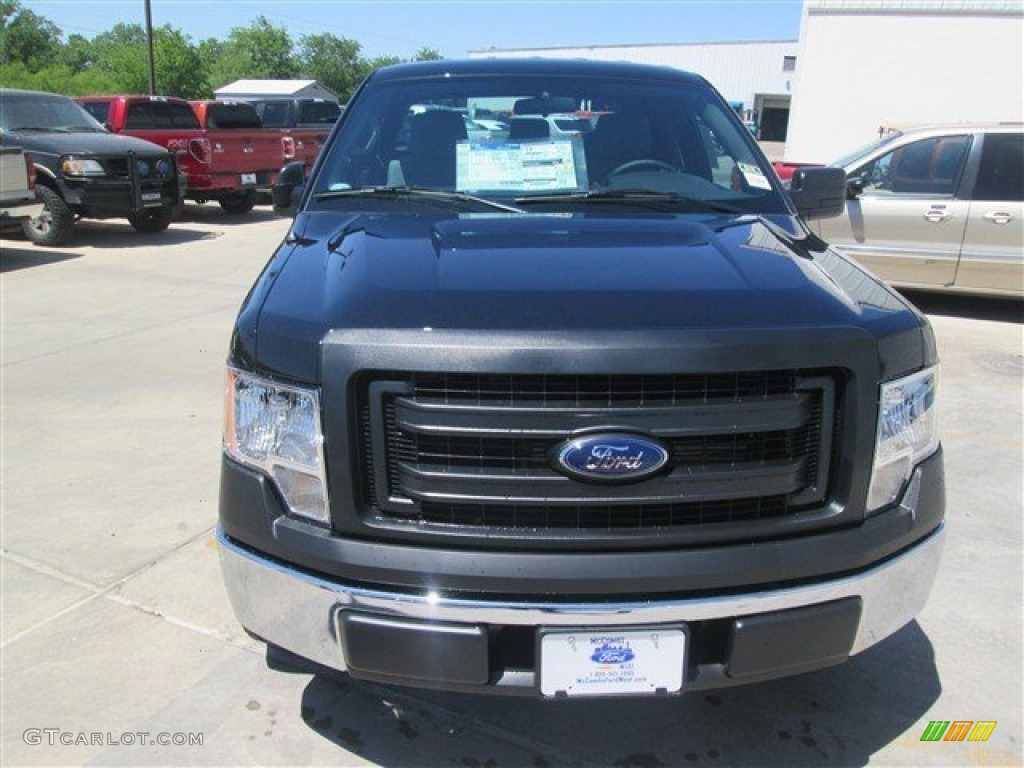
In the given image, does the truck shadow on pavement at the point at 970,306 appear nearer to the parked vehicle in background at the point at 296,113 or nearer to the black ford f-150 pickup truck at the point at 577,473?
the black ford f-150 pickup truck at the point at 577,473

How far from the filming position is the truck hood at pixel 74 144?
10.9 m

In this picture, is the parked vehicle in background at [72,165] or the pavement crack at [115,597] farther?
the parked vehicle in background at [72,165]

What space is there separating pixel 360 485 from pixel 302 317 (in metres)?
0.42

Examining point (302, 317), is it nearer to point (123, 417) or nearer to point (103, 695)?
point (103, 695)

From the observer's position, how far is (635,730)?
2.47 m

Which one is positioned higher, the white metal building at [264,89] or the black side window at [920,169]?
the white metal building at [264,89]

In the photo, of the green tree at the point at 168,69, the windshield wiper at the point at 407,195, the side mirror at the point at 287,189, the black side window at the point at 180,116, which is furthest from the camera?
the green tree at the point at 168,69

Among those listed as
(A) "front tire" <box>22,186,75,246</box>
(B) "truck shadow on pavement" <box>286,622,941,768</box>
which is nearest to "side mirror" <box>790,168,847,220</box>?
(B) "truck shadow on pavement" <box>286,622,941,768</box>

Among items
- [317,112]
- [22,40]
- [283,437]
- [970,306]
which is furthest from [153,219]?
[22,40]

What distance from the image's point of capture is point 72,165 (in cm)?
1079

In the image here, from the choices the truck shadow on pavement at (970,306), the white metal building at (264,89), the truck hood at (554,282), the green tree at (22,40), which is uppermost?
the green tree at (22,40)

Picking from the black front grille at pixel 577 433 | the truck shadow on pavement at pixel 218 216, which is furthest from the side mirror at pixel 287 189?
the truck shadow on pavement at pixel 218 216

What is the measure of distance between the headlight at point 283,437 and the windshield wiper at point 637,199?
1.23 m

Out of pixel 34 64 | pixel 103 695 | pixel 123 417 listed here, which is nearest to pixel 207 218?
pixel 123 417
